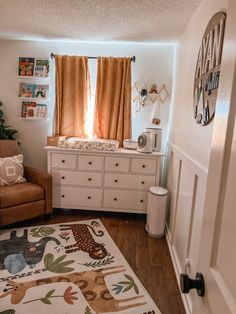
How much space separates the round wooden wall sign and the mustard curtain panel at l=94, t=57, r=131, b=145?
148cm

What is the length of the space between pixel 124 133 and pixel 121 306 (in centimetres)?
210

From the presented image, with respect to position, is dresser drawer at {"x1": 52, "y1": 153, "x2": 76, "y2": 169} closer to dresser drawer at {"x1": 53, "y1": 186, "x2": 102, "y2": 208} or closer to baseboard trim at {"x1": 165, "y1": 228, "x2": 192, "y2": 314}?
dresser drawer at {"x1": 53, "y1": 186, "x2": 102, "y2": 208}

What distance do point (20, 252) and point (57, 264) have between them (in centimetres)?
41

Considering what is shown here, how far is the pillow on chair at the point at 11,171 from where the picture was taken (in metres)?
2.74

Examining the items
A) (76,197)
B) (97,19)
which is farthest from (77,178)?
(97,19)

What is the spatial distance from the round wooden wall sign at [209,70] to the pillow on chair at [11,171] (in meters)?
2.13

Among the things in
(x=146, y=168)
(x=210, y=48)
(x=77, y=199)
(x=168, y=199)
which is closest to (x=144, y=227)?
(x=168, y=199)

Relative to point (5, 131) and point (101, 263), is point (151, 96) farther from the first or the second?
point (101, 263)

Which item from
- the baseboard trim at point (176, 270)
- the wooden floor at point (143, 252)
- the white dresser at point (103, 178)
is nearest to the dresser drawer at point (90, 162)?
the white dresser at point (103, 178)

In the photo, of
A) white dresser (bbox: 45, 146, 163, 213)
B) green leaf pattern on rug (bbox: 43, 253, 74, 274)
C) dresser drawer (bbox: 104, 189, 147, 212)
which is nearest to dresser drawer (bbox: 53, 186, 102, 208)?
white dresser (bbox: 45, 146, 163, 213)

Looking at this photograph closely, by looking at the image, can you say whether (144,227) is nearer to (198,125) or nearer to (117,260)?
(117,260)

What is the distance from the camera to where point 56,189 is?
2.99 meters

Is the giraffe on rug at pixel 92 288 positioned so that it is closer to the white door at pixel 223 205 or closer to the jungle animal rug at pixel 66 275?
the jungle animal rug at pixel 66 275

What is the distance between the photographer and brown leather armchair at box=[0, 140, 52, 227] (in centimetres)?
248
